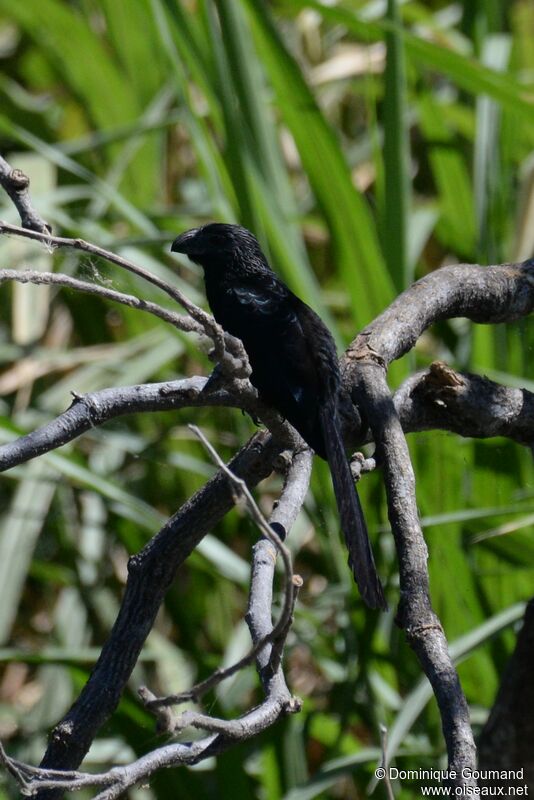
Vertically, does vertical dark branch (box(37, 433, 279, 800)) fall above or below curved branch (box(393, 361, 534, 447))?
below

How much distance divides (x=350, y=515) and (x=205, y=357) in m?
1.48

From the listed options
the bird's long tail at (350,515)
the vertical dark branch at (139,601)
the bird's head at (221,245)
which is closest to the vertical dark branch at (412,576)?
the bird's long tail at (350,515)

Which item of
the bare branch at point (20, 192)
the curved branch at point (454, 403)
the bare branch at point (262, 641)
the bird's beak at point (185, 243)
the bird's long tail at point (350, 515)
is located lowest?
the bare branch at point (262, 641)

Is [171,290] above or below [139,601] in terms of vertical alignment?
above

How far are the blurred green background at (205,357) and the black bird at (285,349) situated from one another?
0.26 metres

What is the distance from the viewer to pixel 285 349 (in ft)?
6.53

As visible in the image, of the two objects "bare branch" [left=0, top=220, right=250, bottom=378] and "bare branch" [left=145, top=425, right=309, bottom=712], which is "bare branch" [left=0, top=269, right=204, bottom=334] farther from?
"bare branch" [left=145, top=425, right=309, bottom=712]

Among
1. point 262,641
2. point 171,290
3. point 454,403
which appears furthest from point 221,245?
point 262,641

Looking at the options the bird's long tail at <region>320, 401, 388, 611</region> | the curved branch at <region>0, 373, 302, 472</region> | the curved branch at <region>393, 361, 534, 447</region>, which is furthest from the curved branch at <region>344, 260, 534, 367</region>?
the curved branch at <region>0, 373, 302, 472</region>

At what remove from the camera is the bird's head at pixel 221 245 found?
2.23m

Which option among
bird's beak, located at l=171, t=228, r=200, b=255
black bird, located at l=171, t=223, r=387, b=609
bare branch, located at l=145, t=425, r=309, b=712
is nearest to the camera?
bare branch, located at l=145, t=425, r=309, b=712

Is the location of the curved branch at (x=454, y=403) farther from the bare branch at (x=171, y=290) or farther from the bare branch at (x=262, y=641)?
the bare branch at (x=262, y=641)

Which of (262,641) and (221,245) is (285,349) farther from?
(262,641)

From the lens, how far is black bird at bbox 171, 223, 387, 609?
158 centimetres
